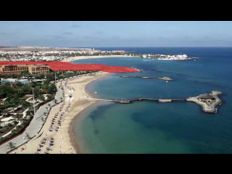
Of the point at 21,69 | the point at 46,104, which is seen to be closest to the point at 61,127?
the point at 46,104

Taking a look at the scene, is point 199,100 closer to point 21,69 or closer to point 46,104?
point 46,104

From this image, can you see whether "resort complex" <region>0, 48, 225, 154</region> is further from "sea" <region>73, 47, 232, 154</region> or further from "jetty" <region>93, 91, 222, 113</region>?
"sea" <region>73, 47, 232, 154</region>

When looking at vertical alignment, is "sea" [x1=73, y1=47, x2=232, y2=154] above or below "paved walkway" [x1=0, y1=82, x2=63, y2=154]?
below

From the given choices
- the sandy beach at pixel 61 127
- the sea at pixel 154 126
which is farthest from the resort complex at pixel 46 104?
the sea at pixel 154 126

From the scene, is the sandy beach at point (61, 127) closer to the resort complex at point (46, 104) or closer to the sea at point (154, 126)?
the resort complex at point (46, 104)

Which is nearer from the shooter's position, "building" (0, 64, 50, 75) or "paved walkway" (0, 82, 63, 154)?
"paved walkway" (0, 82, 63, 154)

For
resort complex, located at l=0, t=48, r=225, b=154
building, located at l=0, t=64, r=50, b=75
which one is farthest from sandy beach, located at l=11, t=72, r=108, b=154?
building, located at l=0, t=64, r=50, b=75

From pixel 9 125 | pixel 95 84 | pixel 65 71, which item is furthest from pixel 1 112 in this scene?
pixel 65 71

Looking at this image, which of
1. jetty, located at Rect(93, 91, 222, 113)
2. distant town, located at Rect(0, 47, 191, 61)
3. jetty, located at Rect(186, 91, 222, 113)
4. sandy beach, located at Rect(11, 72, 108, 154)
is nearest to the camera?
sandy beach, located at Rect(11, 72, 108, 154)
